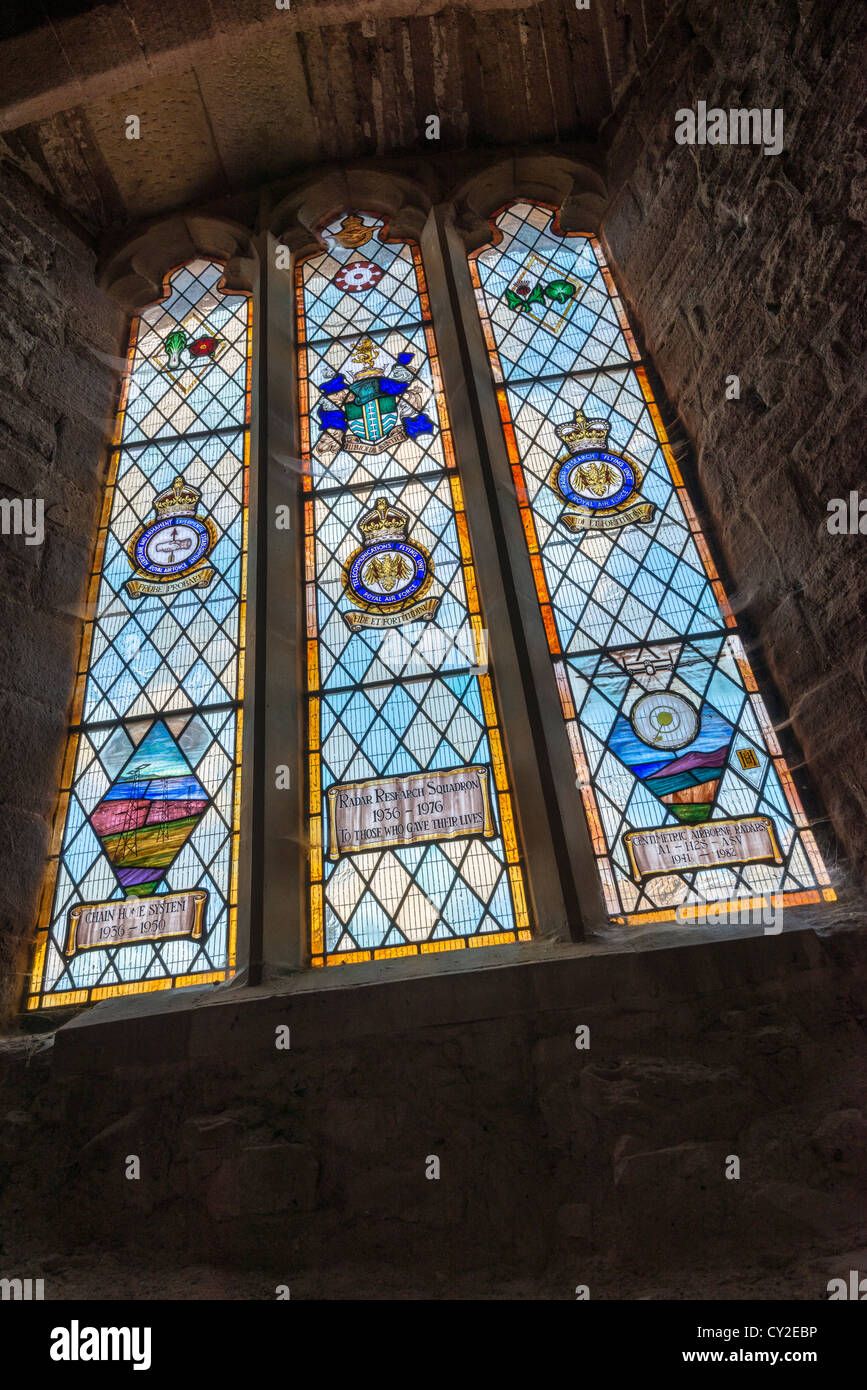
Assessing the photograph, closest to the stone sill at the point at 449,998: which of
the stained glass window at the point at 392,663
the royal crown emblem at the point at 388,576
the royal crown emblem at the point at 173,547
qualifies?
the stained glass window at the point at 392,663

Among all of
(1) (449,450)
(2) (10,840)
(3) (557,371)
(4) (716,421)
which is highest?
(3) (557,371)

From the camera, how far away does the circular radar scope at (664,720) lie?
3.95 meters

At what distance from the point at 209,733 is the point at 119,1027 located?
137 cm

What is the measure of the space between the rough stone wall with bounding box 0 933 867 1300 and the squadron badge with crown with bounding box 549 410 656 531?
2.26 meters

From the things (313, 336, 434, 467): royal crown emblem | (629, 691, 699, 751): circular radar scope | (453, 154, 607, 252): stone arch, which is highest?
(453, 154, 607, 252): stone arch

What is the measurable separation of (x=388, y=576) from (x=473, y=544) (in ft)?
1.41

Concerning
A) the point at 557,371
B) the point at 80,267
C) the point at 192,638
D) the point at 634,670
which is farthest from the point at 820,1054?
the point at 80,267

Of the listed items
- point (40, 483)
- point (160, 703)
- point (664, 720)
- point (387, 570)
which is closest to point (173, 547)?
point (40, 483)

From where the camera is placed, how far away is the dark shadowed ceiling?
233 inches

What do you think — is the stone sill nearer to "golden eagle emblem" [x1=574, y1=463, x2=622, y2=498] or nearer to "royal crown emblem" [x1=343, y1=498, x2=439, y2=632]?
"royal crown emblem" [x1=343, y1=498, x2=439, y2=632]

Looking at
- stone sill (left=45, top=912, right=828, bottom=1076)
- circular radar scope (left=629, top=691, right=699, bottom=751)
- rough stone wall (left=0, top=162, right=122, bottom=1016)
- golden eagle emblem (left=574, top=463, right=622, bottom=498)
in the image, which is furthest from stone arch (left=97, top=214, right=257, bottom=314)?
stone sill (left=45, top=912, right=828, bottom=1076)

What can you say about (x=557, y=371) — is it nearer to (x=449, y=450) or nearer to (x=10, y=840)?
(x=449, y=450)

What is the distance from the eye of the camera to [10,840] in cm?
381

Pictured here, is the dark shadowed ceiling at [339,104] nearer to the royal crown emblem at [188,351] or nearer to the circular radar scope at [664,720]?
the royal crown emblem at [188,351]
